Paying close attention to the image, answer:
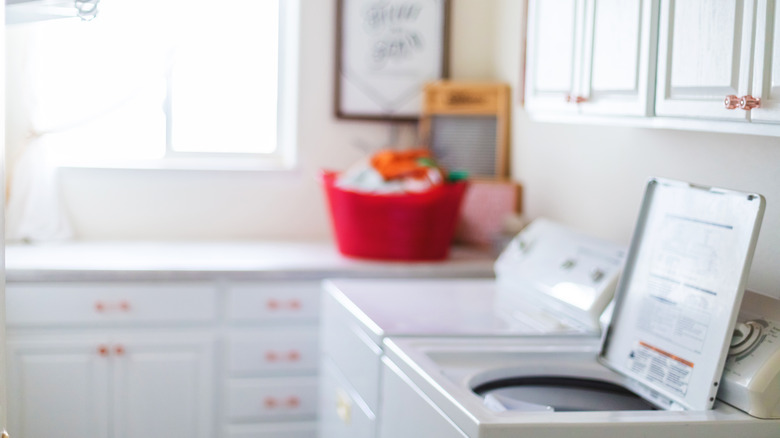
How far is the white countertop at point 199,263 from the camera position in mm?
2884

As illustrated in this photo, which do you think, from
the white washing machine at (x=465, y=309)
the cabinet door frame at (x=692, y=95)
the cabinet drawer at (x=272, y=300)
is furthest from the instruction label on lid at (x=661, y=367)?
the cabinet drawer at (x=272, y=300)

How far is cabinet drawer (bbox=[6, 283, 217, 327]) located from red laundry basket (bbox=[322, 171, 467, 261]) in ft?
1.68

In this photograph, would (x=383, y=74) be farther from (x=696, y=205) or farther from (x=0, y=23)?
(x=0, y=23)

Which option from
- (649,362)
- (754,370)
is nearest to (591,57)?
(649,362)

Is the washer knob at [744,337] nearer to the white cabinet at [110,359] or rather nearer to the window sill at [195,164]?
the white cabinet at [110,359]

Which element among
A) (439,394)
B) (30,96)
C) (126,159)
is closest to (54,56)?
(30,96)

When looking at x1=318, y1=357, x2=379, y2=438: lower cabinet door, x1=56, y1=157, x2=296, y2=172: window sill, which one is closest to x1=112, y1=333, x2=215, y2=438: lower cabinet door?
x1=318, y1=357, x2=379, y2=438: lower cabinet door

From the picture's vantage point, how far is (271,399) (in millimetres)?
3086

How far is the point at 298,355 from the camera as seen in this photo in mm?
3078

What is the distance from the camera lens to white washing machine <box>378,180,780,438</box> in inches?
61.7

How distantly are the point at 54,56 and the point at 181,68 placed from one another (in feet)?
1.49

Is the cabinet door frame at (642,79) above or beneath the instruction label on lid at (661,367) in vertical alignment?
above

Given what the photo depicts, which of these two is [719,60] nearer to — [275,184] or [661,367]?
[661,367]

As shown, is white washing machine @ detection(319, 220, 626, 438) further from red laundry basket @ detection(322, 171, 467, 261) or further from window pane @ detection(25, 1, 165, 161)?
window pane @ detection(25, 1, 165, 161)
